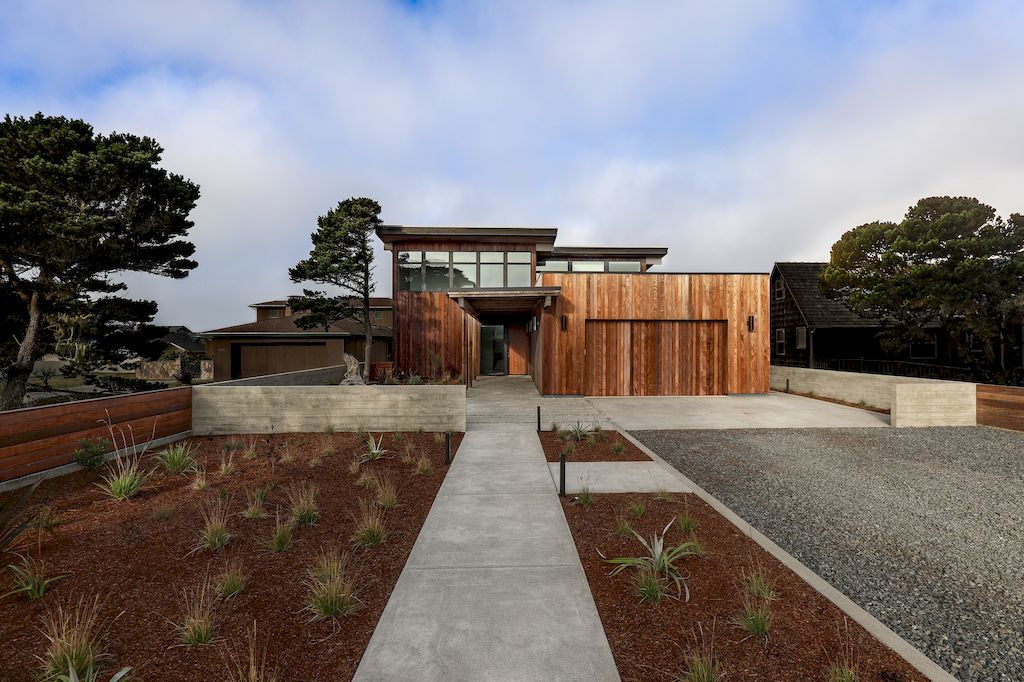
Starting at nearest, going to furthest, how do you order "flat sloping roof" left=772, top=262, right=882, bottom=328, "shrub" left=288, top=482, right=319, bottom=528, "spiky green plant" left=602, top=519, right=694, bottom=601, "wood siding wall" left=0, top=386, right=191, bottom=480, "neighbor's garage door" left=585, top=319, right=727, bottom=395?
"spiky green plant" left=602, top=519, right=694, bottom=601, "shrub" left=288, top=482, right=319, bottom=528, "wood siding wall" left=0, top=386, right=191, bottom=480, "neighbor's garage door" left=585, top=319, right=727, bottom=395, "flat sloping roof" left=772, top=262, right=882, bottom=328

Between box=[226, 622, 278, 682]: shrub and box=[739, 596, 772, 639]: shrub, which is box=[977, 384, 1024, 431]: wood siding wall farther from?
box=[226, 622, 278, 682]: shrub

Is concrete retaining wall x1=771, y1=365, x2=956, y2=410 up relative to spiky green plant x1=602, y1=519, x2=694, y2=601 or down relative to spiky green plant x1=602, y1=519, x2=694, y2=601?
up

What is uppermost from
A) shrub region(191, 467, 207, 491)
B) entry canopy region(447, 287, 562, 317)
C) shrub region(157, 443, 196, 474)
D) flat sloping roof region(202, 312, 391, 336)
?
entry canopy region(447, 287, 562, 317)

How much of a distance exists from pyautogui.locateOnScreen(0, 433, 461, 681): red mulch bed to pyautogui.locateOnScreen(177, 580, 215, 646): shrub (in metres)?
0.05

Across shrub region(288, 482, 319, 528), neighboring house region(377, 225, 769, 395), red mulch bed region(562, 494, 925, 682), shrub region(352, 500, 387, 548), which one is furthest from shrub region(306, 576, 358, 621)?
neighboring house region(377, 225, 769, 395)

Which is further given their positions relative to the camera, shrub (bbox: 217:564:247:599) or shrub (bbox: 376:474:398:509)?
shrub (bbox: 376:474:398:509)

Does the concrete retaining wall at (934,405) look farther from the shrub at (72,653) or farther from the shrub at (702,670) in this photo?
the shrub at (72,653)

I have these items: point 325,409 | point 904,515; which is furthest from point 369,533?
point 904,515

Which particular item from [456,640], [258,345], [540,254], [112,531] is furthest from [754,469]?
[258,345]

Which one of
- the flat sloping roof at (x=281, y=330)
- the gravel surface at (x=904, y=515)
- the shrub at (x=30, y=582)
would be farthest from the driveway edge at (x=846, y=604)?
the flat sloping roof at (x=281, y=330)

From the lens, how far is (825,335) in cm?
2388

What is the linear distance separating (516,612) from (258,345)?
24.3m

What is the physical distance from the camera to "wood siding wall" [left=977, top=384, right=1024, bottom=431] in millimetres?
9219

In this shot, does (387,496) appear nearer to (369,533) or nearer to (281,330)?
(369,533)
